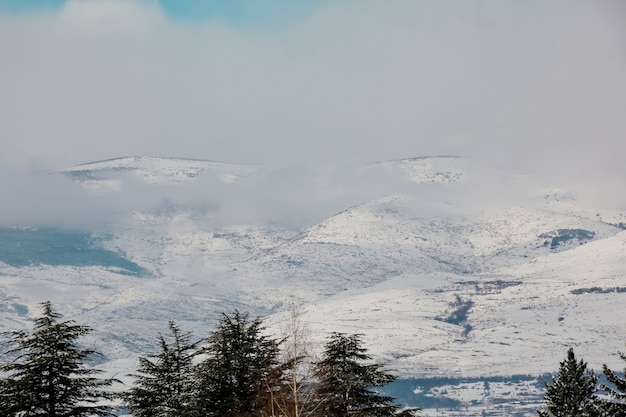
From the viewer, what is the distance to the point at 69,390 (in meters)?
42.3

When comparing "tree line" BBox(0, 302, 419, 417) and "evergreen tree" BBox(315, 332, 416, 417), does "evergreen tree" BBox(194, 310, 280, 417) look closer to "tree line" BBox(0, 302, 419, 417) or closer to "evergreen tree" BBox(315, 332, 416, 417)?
"tree line" BBox(0, 302, 419, 417)

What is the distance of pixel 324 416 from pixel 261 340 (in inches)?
256

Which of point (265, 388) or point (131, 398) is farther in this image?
point (131, 398)

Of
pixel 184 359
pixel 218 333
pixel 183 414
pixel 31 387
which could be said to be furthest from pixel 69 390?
pixel 184 359

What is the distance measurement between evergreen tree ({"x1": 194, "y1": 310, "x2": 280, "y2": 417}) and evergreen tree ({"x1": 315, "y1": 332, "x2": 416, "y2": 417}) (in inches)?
108

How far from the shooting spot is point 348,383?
4841cm

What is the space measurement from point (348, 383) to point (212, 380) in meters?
6.81

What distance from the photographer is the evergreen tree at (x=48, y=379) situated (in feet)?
135

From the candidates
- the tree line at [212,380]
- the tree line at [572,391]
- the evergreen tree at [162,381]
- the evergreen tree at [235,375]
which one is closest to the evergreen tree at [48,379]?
the tree line at [212,380]

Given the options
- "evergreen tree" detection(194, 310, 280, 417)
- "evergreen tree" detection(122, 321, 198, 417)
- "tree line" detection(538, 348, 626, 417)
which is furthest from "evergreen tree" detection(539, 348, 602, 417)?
"evergreen tree" detection(122, 321, 198, 417)

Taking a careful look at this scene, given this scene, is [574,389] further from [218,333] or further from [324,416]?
[218,333]

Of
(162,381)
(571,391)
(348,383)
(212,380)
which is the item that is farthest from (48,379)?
(571,391)

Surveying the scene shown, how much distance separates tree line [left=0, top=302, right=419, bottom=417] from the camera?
137 feet

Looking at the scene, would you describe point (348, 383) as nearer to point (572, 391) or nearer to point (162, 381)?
point (162, 381)
